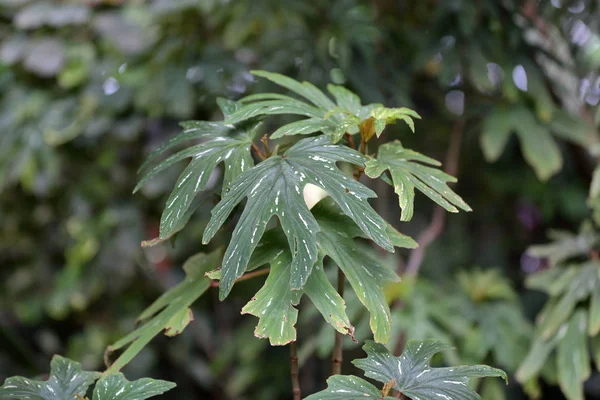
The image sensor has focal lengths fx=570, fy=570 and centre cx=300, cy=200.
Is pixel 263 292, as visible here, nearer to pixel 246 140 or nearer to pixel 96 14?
pixel 246 140

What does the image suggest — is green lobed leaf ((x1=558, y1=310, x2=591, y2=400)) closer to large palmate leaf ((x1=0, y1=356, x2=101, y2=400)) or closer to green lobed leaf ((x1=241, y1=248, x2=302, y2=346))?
green lobed leaf ((x1=241, y1=248, x2=302, y2=346))

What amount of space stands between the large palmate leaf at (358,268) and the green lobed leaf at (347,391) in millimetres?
48

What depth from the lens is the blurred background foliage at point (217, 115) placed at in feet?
4.36

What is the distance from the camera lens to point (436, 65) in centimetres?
177

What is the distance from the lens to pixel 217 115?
5.60 ft

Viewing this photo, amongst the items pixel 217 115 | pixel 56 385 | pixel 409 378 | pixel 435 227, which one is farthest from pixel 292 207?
pixel 217 115

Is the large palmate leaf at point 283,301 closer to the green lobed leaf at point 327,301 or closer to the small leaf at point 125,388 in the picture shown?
the green lobed leaf at point 327,301

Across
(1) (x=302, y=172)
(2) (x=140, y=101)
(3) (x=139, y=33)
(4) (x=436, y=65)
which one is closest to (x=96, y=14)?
(3) (x=139, y=33)

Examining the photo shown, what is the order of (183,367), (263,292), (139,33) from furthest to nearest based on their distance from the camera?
1. (183,367)
2. (139,33)
3. (263,292)

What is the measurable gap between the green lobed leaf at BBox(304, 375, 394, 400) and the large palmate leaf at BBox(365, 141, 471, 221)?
0.16m

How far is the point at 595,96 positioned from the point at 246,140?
1.17 m

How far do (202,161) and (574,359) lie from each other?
810 millimetres

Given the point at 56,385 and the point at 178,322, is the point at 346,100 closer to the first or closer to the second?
the point at 178,322

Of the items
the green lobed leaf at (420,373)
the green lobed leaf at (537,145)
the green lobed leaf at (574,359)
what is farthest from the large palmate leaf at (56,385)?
the green lobed leaf at (537,145)
